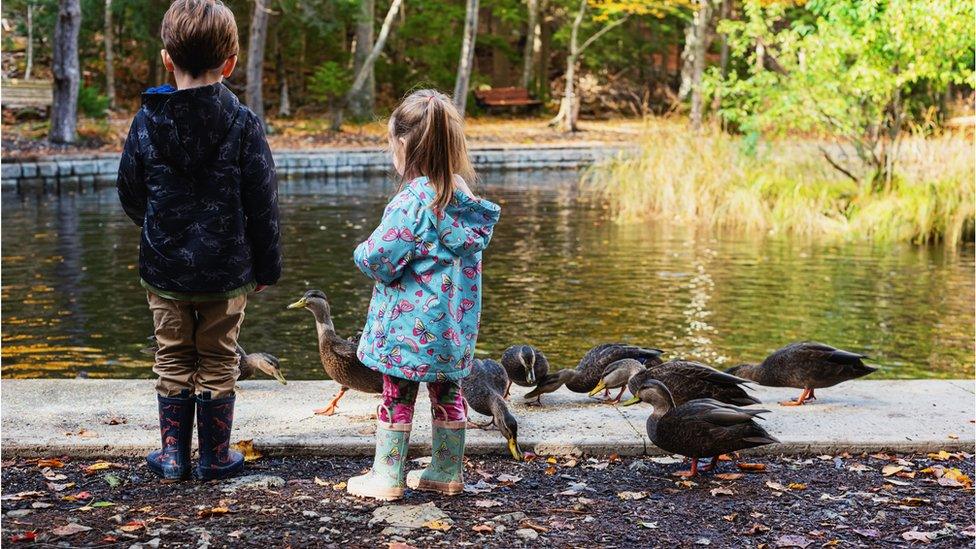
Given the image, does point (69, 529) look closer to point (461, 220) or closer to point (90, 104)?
point (461, 220)

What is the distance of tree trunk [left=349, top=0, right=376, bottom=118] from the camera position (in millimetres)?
30562

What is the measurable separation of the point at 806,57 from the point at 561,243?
15.5 feet

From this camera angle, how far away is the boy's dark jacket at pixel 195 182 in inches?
178

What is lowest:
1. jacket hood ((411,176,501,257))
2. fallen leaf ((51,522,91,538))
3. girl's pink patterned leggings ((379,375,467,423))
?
fallen leaf ((51,522,91,538))

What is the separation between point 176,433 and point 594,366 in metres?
2.51

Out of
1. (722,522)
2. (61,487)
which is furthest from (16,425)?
(722,522)

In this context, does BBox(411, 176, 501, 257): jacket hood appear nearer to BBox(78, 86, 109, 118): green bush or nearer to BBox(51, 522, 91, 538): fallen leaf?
BBox(51, 522, 91, 538): fallen leaf

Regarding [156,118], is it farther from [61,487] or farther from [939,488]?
[939,488]

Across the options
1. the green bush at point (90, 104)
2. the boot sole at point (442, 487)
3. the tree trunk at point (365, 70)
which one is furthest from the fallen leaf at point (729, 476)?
the tree trunk at point (365, 70)

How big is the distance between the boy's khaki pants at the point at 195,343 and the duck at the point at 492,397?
1044mm

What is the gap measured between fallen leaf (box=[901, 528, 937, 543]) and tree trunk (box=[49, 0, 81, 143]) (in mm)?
22262

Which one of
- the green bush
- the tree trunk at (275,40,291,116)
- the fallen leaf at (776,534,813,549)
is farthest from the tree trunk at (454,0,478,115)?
the fallen leaf at (776,534,813,549)

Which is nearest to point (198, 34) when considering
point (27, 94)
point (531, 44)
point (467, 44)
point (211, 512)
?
point (211, 512)

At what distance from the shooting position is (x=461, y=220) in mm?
4539
